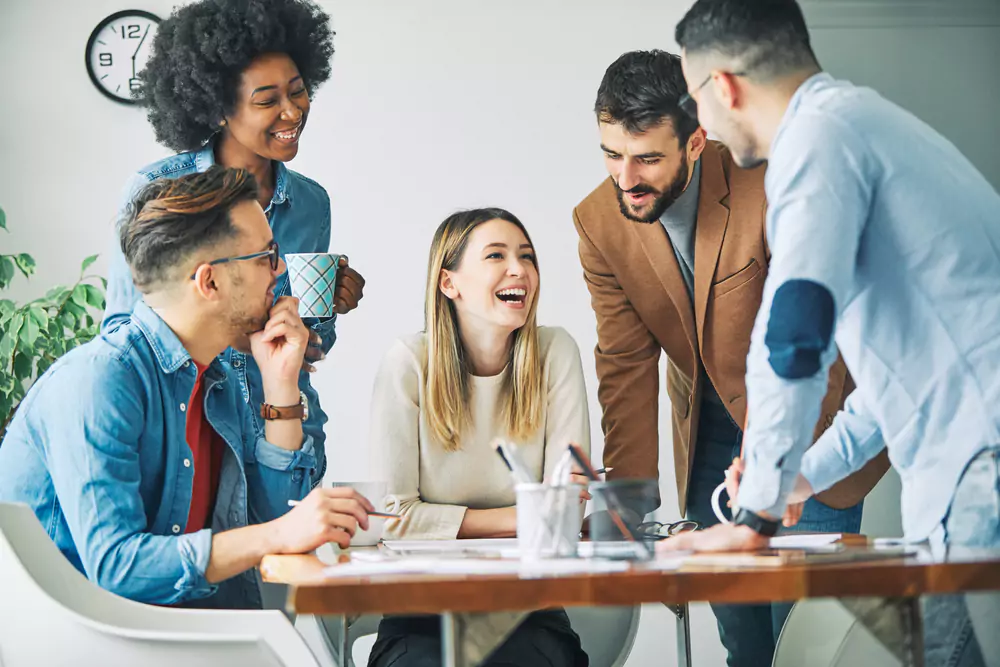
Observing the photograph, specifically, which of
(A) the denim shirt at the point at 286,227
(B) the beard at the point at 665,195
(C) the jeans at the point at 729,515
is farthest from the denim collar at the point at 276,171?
(C) the jeans at the point at 729,515

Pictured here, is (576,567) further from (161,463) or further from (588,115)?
(588,115)

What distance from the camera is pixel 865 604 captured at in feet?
3.91

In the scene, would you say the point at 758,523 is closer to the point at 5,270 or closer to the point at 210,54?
the point at 210,54

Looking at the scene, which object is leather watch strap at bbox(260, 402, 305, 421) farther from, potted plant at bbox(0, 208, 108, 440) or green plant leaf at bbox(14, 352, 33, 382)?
green plant leaf at bbox(14, 352, 33, 382)

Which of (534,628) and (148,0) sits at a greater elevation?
(148,0)

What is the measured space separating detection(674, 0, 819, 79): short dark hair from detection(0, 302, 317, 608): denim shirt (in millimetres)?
1069

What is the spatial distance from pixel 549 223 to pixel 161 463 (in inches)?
75.1

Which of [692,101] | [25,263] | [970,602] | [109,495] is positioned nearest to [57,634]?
[109,495]

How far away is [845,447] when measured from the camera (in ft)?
5.59

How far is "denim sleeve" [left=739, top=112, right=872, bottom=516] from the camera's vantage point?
Result: 1.38 m

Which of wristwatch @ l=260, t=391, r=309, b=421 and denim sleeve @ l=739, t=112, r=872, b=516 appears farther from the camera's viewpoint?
wristwatch @ l=260, t=391, r=309, b=421

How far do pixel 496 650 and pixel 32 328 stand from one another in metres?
1.93

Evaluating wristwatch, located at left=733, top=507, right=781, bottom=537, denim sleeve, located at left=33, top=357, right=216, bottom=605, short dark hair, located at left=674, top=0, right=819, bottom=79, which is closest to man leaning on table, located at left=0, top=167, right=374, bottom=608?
denim sleeve, located at left=33, top=357, right=216, bottom=605

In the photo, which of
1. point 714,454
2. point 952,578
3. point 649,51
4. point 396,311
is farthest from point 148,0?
point 952,578
